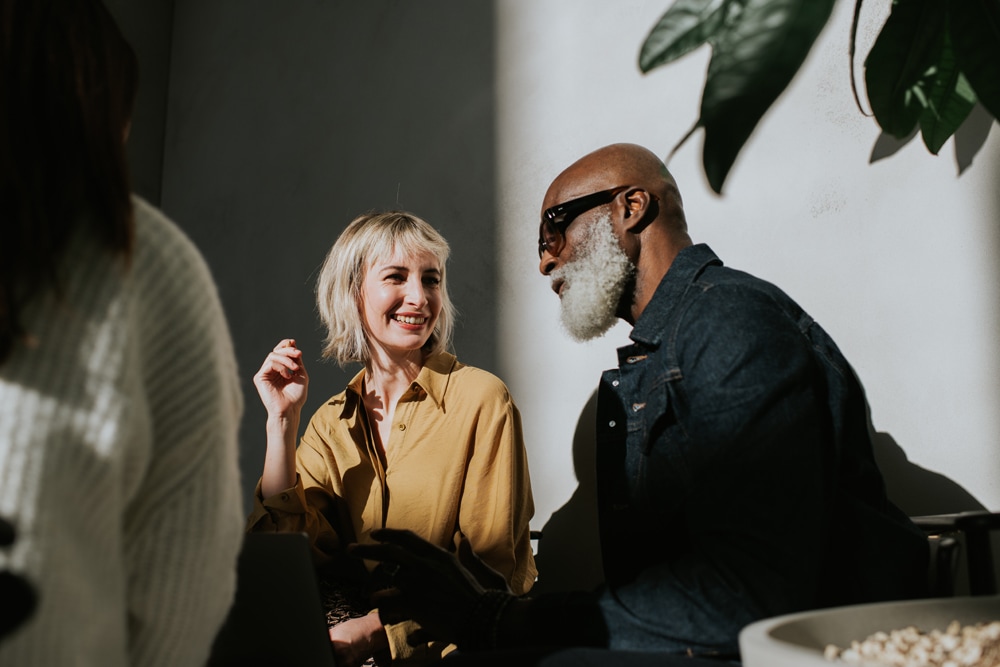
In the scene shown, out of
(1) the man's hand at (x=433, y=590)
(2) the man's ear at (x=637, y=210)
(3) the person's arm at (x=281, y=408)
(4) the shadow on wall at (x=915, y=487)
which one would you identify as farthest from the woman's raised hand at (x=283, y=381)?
(4) the shadow on wall at (x=915, y=487)

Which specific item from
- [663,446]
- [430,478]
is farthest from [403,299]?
[663,446]

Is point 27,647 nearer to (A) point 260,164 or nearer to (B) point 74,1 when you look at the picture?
(B) point 74,1

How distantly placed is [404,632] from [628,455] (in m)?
0.63

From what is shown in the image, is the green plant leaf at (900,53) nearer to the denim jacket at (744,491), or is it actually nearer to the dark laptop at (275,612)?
the denim jacket at (744,491)

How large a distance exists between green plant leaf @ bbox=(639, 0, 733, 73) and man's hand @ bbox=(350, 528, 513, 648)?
2.48 ft

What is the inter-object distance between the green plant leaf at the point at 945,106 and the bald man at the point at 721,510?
35 cm

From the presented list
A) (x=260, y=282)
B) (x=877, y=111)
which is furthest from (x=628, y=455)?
(x=260, y=282)

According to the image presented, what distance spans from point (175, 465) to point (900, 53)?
0.86m

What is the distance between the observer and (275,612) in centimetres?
127

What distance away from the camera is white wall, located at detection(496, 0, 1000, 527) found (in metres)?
1.81

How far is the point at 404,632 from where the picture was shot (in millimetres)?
1808

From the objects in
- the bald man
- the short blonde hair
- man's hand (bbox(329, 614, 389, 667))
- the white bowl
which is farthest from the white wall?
the white bowl

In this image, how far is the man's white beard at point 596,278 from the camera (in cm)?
174

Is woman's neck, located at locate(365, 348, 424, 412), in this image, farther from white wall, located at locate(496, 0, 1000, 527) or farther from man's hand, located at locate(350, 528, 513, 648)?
man's hand, located at locate(350, 528, 513, 648)
